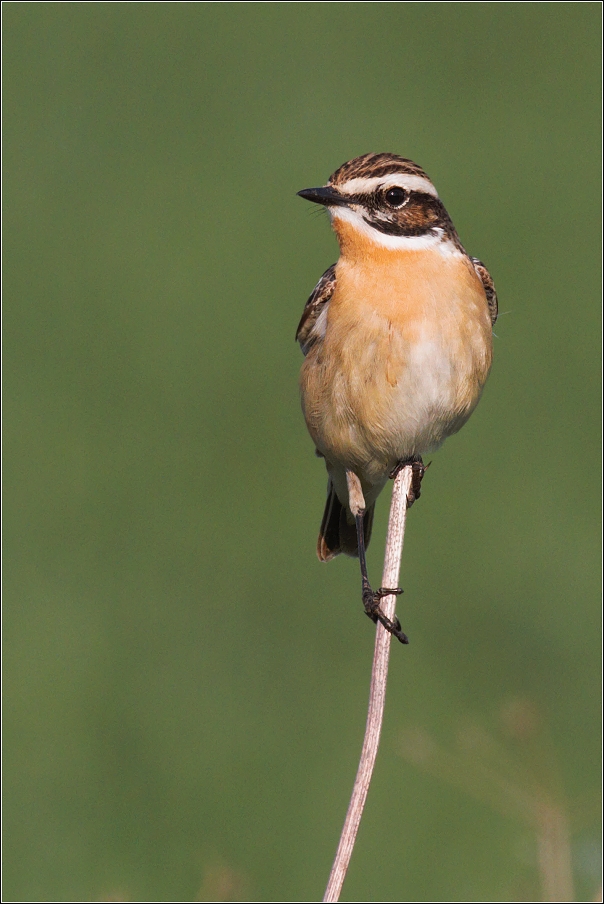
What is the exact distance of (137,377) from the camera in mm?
9664

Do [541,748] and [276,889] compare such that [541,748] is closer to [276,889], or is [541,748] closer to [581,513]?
[276,889]

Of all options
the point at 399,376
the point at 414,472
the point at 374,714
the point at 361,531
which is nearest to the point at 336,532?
the point at 361,531

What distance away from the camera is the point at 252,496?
892cm

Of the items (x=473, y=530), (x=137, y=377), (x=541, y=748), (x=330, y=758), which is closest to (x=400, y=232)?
(x=541, y=748)

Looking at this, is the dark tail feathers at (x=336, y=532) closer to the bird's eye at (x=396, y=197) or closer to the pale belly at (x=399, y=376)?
the pale belly at (x=399, y=376)

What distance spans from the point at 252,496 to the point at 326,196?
13.2ft

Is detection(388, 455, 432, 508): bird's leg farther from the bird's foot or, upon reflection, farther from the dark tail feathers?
the dark tail feathers

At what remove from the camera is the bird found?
5.20 m

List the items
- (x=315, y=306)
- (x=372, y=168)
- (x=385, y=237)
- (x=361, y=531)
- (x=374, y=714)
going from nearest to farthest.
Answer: (x=374, y=714)
(x=372, y=168)
(x=385, y=237)
(x=315, y=306)
(x=361, y=531)

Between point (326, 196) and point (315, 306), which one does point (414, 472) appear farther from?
point (326, 196)

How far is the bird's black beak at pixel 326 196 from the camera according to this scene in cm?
513

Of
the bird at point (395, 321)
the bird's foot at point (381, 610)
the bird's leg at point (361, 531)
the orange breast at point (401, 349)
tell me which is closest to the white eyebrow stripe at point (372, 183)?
A: the bird at point (395, 321)

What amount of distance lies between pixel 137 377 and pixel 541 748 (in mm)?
5048

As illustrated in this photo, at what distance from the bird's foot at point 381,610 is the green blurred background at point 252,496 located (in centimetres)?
63
